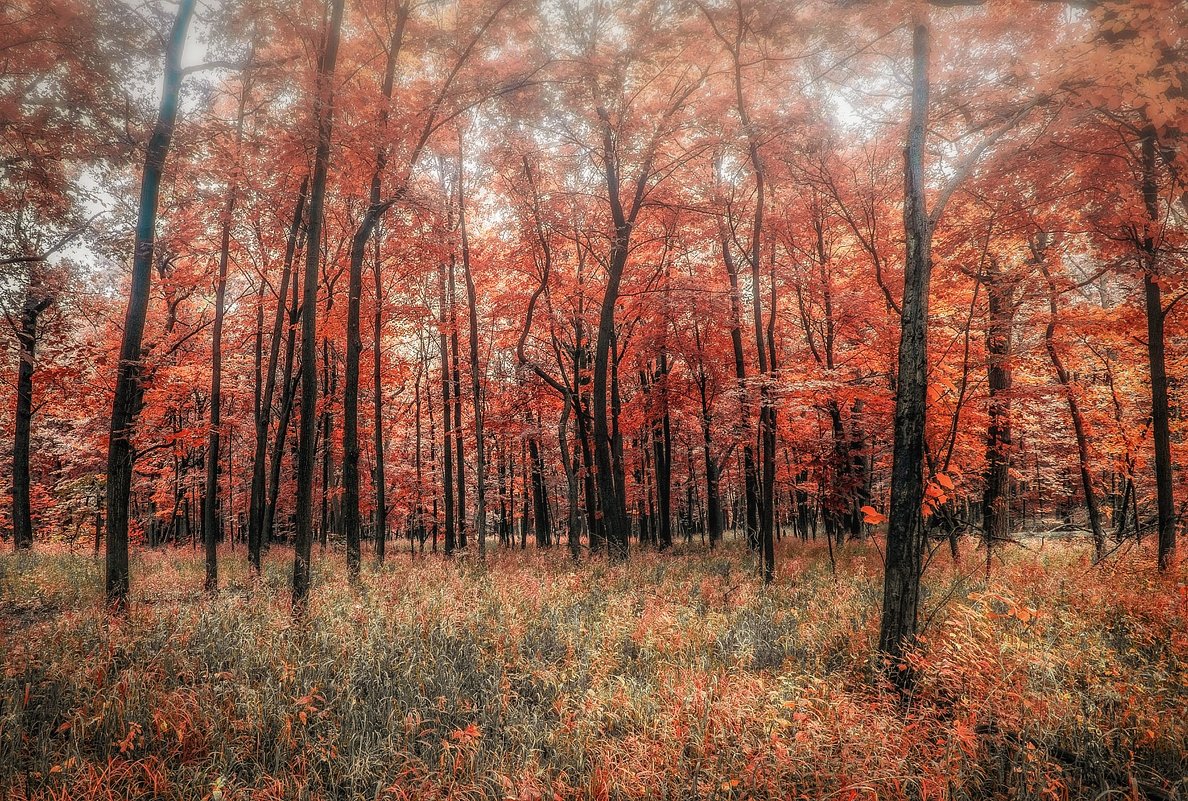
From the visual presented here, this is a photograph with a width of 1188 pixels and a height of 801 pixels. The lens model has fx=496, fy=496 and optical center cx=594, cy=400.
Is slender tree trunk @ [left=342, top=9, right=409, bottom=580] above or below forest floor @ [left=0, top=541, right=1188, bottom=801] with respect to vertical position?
above

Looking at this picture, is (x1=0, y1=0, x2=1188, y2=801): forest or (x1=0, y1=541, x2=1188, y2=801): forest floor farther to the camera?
(x1=0, y1=0, x2=1188, y2=801): forest

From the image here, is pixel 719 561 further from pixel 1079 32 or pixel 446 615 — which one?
pixel 1079 32

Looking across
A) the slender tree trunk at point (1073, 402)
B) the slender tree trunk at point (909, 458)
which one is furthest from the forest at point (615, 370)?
the slender tree trunk at point (1073, 402)

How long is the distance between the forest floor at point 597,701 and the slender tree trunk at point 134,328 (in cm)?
85

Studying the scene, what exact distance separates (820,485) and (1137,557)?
5.30 metres

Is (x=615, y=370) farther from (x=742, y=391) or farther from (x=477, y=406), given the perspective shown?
(x=742, y=391)

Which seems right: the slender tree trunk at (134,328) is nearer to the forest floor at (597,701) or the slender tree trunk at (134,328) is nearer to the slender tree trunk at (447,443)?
the forest floor at (597,701)

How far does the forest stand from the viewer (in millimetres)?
3902

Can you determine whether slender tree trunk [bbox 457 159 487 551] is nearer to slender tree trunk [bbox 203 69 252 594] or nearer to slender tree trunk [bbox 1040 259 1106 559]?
slender tree trunk [bbox 203 69 252 594]

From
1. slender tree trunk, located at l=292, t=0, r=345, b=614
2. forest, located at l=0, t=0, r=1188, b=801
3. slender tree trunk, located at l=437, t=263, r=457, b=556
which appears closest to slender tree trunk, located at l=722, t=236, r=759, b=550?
forest, located at l=0, t=0, r=1188, b=801

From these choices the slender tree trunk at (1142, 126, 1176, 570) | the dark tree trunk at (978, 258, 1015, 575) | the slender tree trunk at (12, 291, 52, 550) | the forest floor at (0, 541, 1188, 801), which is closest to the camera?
the forest floor at (0, 541, 1188, 801)

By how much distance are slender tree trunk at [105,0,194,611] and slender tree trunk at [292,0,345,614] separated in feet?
6.95

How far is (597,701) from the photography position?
441cm

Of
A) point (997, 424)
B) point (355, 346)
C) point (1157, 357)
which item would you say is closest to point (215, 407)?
point (355, 346)
